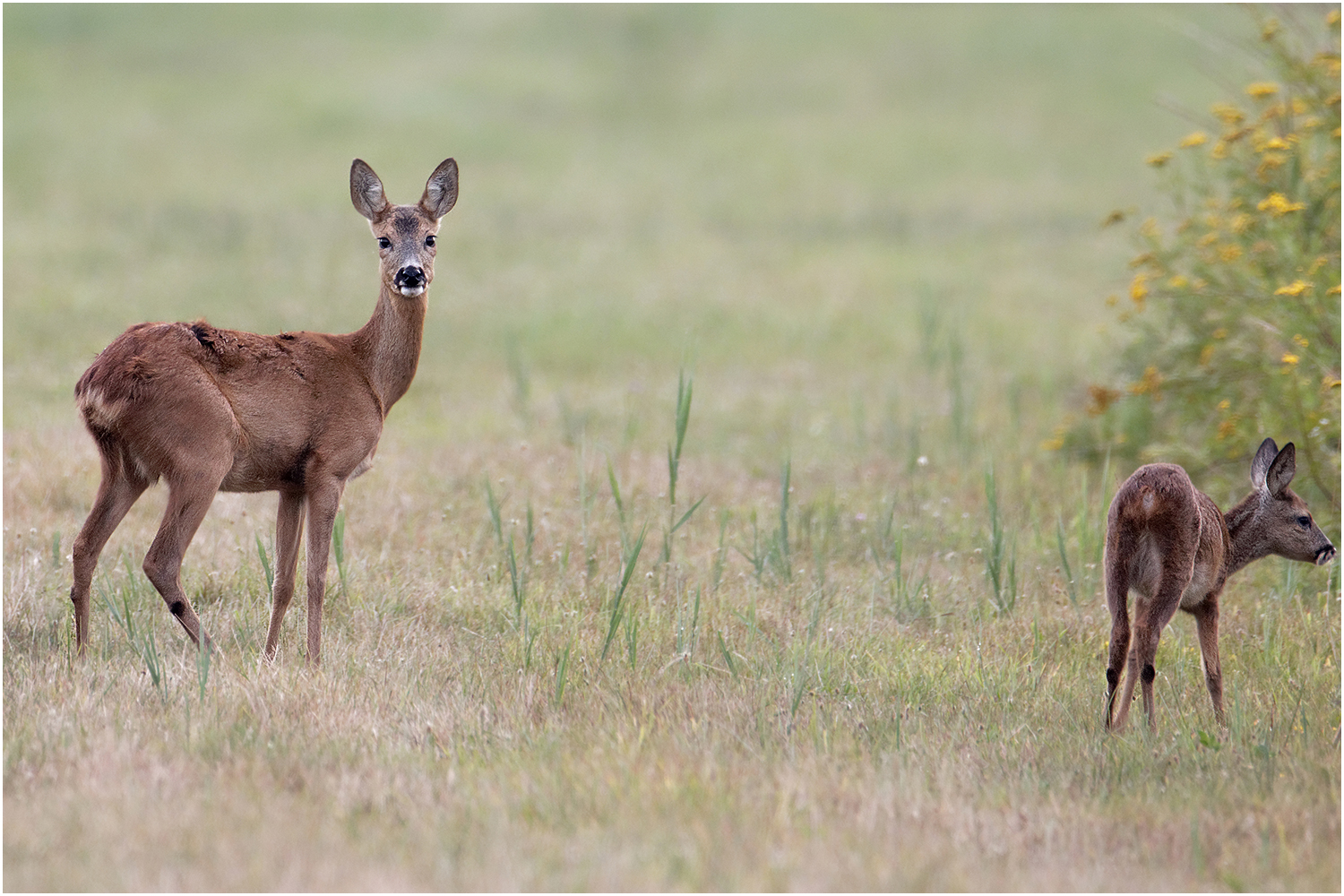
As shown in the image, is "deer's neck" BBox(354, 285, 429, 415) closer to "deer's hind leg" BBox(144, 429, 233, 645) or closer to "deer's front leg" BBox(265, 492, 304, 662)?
"deer's front leg" BBox(265, 492, 304, 662)

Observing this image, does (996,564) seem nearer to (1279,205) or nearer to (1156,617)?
(1156,617)

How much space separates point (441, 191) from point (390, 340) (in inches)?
27.0

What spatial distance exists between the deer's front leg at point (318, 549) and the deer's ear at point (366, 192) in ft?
3.94

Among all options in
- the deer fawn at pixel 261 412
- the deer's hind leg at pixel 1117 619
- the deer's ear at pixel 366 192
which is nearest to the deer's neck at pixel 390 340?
the deer fawn at pixel 261 412

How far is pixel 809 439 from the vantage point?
10164mm

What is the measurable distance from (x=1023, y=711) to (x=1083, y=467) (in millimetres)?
4376

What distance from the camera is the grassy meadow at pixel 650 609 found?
3.89m

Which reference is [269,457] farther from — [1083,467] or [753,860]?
[1083,467]

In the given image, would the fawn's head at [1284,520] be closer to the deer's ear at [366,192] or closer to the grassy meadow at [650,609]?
the grassy meadow at [650,609]

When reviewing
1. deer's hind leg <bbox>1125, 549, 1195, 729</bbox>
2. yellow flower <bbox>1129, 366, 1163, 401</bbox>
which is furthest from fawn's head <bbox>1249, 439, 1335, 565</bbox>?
yellow flower <bbox>1129, 366, 1163, 401</bbox>

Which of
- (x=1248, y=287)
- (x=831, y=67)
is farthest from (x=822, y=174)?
(x=1248, y=287)

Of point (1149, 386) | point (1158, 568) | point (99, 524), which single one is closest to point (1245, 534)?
point (1158, 568)

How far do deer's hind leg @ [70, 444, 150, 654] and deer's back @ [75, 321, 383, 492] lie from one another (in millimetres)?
111

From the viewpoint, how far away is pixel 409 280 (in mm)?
5477
